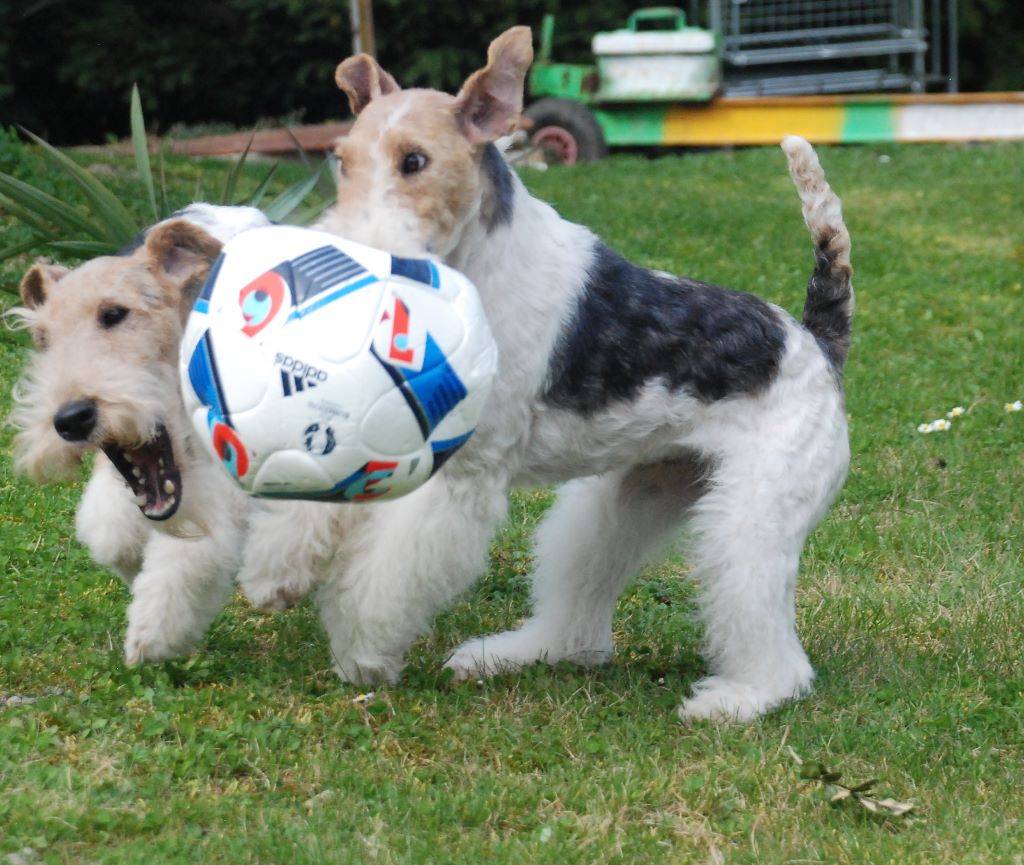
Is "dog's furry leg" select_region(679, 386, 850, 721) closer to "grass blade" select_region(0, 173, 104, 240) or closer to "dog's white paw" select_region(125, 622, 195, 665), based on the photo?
"dog's white paw" select_region(125, 622, 195, 665)

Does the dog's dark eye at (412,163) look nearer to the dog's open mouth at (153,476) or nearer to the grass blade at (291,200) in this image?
the dog's open mouth at (153,476)

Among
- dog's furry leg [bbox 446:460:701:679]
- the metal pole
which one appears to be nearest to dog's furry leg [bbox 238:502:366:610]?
dog's furry leg [bbox 446:460:701:679]

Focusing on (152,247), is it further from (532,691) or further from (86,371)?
(532,691)

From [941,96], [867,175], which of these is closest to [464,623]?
[867,175]

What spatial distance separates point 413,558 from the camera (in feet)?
13.0

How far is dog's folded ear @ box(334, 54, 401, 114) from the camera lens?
4102mm

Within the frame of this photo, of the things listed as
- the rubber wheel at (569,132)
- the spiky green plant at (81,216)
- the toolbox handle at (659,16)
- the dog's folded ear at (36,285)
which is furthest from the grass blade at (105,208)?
the toolbox handle at (659,16)

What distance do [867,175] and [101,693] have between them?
11639mm

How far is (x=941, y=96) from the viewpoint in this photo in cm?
1617

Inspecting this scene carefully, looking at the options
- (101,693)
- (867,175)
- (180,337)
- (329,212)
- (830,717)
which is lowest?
(867,175)

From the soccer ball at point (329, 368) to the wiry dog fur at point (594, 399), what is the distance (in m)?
0.31

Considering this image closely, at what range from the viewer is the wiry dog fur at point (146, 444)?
364 cm

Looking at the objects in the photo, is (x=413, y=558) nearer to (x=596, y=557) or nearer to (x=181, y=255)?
(x=596, y=557)

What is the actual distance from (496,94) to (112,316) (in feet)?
3.84
